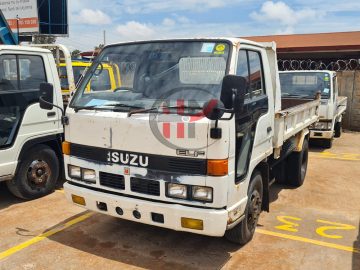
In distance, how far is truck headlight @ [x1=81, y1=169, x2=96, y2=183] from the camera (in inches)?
152

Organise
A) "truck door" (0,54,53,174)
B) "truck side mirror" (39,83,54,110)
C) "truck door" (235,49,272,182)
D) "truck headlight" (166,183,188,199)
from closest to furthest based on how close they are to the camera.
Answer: "truck headlight" (166,183,188,199) → "truck door" (235,49,272,182) → "truck side mirror" (39,83,54,110) → "truck door" (0,54,53,174)

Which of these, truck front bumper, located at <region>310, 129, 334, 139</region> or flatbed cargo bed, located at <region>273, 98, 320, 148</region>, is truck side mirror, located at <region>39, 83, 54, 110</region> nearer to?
flatbed cargo bed, located at <region>273, 98, 320, 148</region>

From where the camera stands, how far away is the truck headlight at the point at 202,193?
3350 millimetres

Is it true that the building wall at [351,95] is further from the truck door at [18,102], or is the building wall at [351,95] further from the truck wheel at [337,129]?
the truck door at [18,102]

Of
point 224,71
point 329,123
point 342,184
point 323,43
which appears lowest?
point 342,184

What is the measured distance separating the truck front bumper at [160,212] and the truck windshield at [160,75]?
87cm

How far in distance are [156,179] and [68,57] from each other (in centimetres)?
364

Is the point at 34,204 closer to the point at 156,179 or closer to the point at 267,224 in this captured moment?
the point at 156,179

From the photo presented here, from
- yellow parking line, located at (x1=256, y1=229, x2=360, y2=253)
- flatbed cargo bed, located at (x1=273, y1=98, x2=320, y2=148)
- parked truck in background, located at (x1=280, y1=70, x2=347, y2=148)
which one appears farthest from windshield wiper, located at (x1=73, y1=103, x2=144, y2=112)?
parked truck in background, located at (x1=280, y1=70, x2=347, y2=148)

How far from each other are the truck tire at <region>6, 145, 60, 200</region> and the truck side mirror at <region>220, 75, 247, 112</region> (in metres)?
3.52

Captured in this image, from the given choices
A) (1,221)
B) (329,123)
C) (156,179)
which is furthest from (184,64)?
(329,123)

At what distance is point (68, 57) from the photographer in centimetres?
632

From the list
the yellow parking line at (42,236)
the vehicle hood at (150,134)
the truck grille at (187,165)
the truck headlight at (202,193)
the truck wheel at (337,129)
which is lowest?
the yellow parking line at (42,236)

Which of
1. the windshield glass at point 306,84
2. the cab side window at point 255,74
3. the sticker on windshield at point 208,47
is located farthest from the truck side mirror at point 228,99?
the windshield glass at point 306,84
